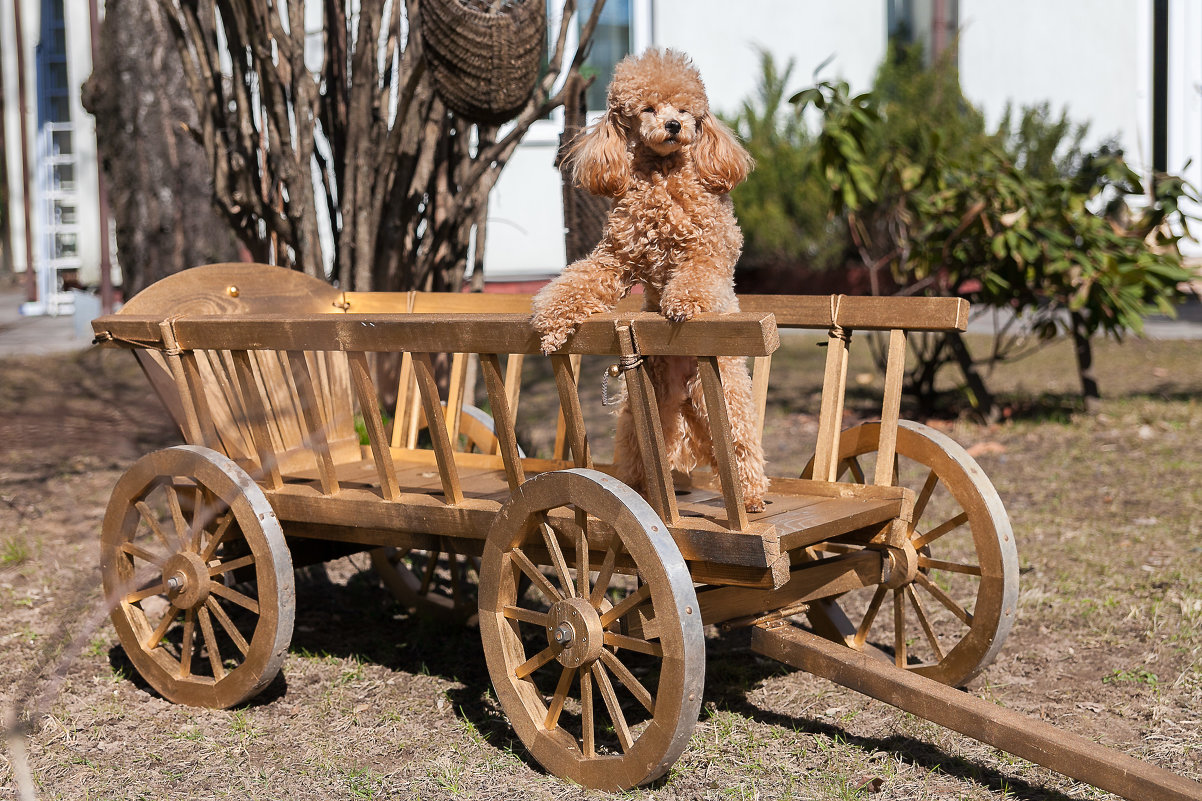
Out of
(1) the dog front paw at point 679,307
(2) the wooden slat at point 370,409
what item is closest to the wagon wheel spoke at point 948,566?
(1) the dog front paw at point 679,307

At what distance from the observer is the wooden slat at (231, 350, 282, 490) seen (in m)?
3.17

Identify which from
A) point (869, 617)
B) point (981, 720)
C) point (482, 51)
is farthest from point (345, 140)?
point (981, 720)

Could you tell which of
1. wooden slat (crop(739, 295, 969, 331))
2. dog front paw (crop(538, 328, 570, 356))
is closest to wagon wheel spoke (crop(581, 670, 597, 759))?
dog front paw (crop(538, 328, 570, 356))

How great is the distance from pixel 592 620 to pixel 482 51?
7.16ft

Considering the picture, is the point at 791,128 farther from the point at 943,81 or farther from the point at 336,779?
the point at 336,779

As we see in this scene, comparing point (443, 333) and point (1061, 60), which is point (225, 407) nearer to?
point (443, 333)

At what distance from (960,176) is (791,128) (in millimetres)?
4919

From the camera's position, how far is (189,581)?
3.18 metres

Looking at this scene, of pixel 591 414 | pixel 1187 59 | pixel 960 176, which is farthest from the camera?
pixel 1187 59

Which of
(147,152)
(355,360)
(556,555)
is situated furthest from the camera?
(147,152)

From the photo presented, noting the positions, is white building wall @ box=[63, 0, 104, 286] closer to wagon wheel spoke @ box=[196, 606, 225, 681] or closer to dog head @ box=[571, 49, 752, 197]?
wagon wheel spoke @ box=[196, 606, 225, 681]

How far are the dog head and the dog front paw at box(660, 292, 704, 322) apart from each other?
410 millimetres

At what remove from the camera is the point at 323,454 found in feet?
10.2

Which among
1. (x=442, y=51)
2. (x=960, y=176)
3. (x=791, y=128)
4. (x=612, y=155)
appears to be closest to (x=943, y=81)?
(x=791, y=128)
